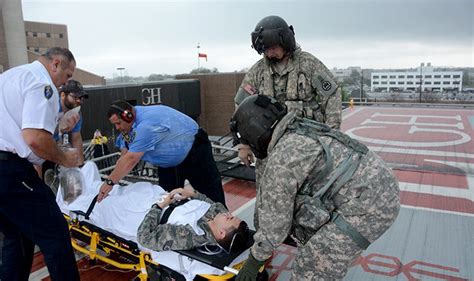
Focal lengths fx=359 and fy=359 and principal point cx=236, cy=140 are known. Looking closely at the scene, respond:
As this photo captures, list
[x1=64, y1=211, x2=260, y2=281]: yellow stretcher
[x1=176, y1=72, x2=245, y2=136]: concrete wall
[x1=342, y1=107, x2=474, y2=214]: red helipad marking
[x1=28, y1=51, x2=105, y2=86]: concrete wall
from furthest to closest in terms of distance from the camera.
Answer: [x1=28, y1=51, x2=105, y2=86]: concrete wall → [x1=176, y1=72, x2=245, y2=136]: concrete wall → [x1=342, y1=107, x2=474, y2=214]: red helipad marking → [x1=64, y1=211, x2=260, y2=281]: yellow stretcher

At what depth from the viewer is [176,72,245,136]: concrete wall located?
1636 cm

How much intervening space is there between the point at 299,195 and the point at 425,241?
8.19ft

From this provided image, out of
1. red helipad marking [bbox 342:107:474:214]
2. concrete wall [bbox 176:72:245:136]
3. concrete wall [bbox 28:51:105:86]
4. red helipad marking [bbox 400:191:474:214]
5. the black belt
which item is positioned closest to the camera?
the black belt

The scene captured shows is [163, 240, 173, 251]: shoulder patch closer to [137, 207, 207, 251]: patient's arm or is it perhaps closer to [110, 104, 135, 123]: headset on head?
[137, 207, 207, 251]: patient's arm

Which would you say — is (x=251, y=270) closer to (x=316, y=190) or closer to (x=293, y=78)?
(x=316, y=190)

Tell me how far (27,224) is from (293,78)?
2.16 m

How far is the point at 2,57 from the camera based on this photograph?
23.2 meters

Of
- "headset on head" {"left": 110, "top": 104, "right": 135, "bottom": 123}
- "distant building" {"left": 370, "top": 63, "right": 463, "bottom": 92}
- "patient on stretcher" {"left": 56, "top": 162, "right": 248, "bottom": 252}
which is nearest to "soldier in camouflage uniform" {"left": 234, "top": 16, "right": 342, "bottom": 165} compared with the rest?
"patient on stretcher" {"left": 56, "top": 162, "right": 248, "bottom": 252}

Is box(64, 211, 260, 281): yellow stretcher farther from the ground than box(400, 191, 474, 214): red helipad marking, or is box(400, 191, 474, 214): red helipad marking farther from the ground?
box(64, 211, 260, 281): yellow stretcher

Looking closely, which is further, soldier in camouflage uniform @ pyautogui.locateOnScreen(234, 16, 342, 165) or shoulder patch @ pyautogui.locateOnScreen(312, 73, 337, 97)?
shoulder patch @ pyautogui.locateOnScreen(312, 73, 337, 97)

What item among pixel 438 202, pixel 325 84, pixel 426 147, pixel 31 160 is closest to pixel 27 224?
pixel 31 160

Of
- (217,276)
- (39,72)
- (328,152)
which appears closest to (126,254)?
(217,276)

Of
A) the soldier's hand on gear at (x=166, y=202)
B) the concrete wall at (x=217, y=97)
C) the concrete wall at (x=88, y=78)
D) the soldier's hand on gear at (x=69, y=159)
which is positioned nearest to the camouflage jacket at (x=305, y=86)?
the soldier's hand on gear at (x=166, y=202)

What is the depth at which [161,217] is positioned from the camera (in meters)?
2.66
